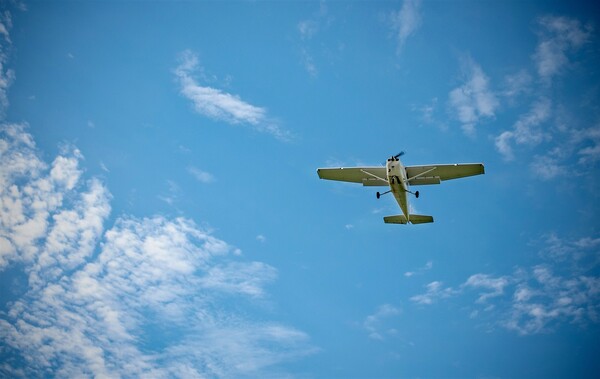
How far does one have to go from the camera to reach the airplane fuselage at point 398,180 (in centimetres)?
3891

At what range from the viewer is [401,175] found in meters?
39.2

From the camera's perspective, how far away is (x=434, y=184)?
42.8 meters

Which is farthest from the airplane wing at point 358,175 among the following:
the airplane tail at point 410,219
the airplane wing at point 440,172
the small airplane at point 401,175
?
the airplane tail at point 410,219

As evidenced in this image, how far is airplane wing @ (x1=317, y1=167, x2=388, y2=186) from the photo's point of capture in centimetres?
4234

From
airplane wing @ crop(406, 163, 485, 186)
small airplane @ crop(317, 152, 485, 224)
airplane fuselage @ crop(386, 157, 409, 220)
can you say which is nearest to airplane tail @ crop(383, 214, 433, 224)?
small airplane @ crop(317, 152, 485, 224)

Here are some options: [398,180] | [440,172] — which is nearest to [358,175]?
[398,180]

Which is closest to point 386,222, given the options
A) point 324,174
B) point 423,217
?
point 423,217

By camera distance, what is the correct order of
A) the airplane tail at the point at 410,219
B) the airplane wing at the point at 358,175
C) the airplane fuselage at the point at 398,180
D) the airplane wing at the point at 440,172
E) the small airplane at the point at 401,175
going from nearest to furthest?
the airplane fuselage at the point at 398,180 → the small airplane at the point at 401,175 → the airplane wing at the point at 440,172 → the airplane wing at the point at 358,175 → the airplane tail at the point at 410,219

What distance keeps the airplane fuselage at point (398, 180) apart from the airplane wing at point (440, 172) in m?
1.39

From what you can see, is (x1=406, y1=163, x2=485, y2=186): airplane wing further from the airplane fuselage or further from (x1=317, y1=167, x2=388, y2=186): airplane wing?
(x1=317, y1=167, x2=388, y2=186): airplane wing

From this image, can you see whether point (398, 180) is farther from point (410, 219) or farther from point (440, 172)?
point (410, 219)

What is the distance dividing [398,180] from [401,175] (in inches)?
17.6

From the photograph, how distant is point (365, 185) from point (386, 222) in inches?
141

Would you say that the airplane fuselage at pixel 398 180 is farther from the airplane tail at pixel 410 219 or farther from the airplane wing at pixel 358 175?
the airplane wing at pixel 358 175
